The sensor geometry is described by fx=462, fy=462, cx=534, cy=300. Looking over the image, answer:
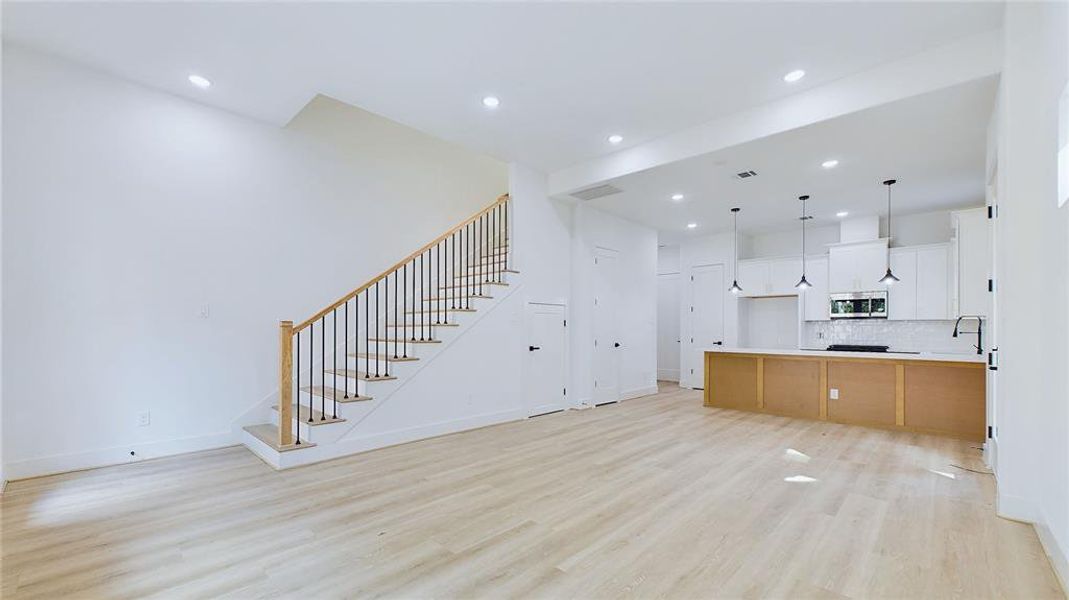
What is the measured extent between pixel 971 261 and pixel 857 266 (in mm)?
2091

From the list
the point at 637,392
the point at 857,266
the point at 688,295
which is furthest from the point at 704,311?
the point at 857,266

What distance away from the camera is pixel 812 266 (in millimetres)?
8195

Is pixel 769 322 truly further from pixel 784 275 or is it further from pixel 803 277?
pixel 803 277

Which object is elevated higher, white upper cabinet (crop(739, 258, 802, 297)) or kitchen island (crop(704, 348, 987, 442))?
white upper cabinet (crop(739, 258, 802, 297))

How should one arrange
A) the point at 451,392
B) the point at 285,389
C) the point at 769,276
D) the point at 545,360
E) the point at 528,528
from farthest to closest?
the point at 769,276 → the point at 545,360 → the point at 451,392 → the point at 285,389 → the point at 528,528

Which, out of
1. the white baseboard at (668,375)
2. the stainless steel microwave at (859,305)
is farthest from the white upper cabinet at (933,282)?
the white baseboard at (668,375)

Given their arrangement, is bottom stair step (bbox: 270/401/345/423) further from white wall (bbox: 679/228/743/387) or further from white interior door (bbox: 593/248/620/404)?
white wall (bbox: 679/228/743/387)

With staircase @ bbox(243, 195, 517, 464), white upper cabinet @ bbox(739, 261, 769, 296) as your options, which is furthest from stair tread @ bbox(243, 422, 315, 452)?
white upper cabinet @ bbox(739, 261, 769, 296)

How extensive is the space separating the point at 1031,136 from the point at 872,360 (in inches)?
141

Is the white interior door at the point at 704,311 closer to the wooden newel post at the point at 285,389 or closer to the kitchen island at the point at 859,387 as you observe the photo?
the kitchen island at the point at 859,387

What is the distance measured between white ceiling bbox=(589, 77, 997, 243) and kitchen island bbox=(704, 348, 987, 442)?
224 centimetres

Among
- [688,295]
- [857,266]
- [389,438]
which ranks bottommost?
[389,438]

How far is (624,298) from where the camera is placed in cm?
785

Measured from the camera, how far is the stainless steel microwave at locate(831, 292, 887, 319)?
732 centimetres
